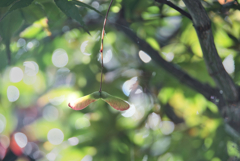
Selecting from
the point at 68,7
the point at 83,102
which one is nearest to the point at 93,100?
the point at 83,102

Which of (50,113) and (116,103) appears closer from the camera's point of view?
(116,103)

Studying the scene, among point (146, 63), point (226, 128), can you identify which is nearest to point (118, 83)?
point (146, 63)

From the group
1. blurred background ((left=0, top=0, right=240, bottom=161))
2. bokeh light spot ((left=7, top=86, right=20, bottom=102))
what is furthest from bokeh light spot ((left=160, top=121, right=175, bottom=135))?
bokeh light spot ((left=7, top=86, right=20, bottom=102))

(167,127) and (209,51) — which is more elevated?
(209,51)

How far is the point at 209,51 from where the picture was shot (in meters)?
0.19

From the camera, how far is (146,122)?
26 centimetres

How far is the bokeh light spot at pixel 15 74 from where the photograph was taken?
252 millimetres

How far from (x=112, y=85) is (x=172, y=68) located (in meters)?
0.09

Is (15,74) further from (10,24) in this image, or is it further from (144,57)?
(144,57)

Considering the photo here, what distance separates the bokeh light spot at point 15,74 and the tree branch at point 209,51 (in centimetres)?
23

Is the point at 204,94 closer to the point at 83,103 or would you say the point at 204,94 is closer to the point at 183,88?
the point at 183,88

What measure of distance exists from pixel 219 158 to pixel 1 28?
314 mm

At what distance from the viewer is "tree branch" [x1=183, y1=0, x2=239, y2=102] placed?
18 cm

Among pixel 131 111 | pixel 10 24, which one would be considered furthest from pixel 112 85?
pixel 10 24
